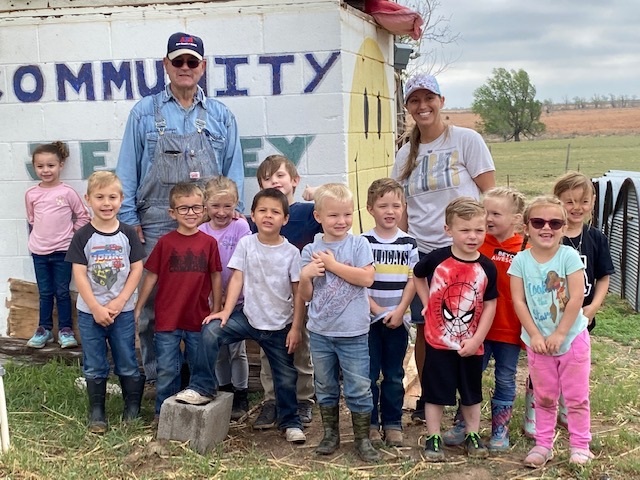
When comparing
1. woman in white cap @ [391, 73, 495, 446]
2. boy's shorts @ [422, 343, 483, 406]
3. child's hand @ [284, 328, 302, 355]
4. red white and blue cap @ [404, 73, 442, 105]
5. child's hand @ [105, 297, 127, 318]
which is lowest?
boy's shorts @ [422, 343, 483, 406]

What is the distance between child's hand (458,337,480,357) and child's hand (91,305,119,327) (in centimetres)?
199

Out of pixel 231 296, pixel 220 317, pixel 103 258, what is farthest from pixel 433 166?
pixel 103 258

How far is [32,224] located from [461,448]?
11.3ft

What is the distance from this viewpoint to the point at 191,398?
4164 millimetres

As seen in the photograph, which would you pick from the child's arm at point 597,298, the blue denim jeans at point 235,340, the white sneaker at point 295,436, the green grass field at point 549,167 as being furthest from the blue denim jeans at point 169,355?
the green grass field at point 549,167

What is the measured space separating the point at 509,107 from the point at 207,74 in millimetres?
76657

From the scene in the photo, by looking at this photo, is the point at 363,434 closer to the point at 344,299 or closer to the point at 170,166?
the point at 344,299

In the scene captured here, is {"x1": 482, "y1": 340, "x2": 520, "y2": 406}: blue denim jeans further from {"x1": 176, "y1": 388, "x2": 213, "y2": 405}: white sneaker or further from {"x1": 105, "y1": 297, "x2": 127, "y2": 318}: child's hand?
{"x1": 105, "y1": 297, "x2": 127, "y2": 318}: child's hand

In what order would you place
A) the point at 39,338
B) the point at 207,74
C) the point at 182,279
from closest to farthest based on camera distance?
the point at 182,279, the point at 207,74, the point at 39,338

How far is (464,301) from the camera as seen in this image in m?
3.89

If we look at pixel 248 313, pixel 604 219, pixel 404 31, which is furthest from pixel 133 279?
pixel 604 219

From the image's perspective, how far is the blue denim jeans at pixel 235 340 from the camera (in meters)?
4.23

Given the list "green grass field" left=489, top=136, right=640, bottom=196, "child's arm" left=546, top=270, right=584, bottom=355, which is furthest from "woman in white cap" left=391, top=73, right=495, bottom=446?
"green grass field" left=489, top=136, right=640, bottom=196

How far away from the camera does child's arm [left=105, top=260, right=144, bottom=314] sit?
14.1 feet
